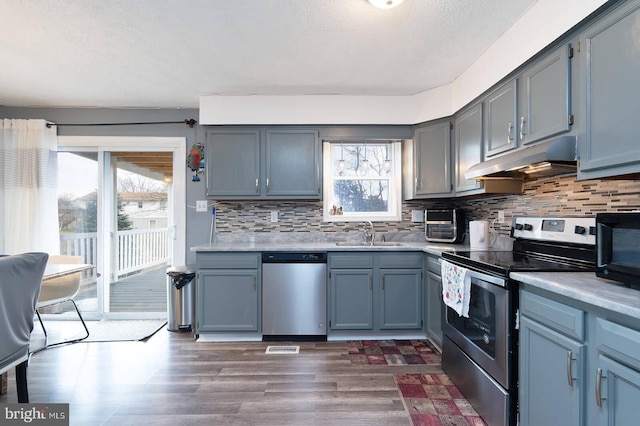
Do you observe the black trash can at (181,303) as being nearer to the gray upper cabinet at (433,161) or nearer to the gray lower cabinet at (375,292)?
the gray lower cabinet at (375,292)

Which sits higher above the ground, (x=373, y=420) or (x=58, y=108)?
(x=58, y=108)

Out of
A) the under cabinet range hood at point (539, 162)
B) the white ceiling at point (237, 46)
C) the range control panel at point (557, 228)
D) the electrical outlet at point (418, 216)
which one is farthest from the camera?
the electrical outlet at point (418, 216)

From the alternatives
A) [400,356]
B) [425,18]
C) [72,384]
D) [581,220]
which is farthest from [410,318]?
[72,384]

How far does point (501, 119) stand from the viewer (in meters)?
2.25

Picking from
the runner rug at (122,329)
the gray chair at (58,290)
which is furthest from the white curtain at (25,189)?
the runner rug at (122,329)

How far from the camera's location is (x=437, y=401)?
1973mm

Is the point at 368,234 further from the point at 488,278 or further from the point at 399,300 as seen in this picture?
the point at 488,278

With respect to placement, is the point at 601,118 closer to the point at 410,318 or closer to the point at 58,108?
the point at 410,318

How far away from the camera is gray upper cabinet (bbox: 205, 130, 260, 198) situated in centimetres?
321

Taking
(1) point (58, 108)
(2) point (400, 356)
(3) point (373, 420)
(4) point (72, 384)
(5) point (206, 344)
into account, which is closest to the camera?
(3) point (373, 420)

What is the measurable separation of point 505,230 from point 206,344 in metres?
2.78

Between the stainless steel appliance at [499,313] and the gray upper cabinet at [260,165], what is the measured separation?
1.56m

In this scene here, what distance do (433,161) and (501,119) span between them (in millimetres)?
880

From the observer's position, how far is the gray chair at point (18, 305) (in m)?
1.58
